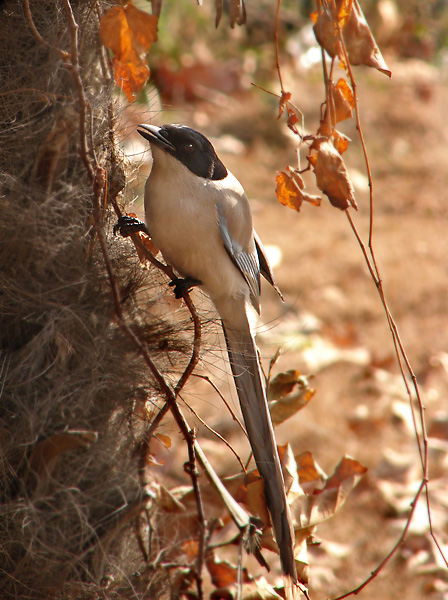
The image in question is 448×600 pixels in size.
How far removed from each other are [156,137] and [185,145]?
90mm

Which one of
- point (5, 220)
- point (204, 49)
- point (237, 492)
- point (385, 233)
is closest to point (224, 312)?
point (237, 492)

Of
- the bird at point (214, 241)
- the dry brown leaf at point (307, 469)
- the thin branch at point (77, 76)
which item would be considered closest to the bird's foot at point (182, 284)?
the bird at point (214, 241)

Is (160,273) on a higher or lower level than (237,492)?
higher

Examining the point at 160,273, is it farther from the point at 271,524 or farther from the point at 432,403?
the point at 432,403

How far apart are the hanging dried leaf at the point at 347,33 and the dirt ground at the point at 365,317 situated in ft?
2.27

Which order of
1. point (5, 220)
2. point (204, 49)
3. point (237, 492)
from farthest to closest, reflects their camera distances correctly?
1. point (204, 49)
2. point (237, 492)
3. point (5, 220)

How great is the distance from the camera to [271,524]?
1.75 meters

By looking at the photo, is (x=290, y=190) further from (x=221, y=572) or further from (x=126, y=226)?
(x=221, y=572)

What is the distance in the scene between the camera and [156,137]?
1962 mm

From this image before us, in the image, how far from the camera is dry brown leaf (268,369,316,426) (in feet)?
6.31

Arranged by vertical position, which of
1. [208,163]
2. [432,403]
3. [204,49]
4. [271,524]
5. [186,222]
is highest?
[204,49]

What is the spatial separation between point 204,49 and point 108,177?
631cm

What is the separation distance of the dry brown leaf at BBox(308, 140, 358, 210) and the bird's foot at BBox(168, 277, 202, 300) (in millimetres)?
505

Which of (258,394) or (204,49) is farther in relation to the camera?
(204,49)
